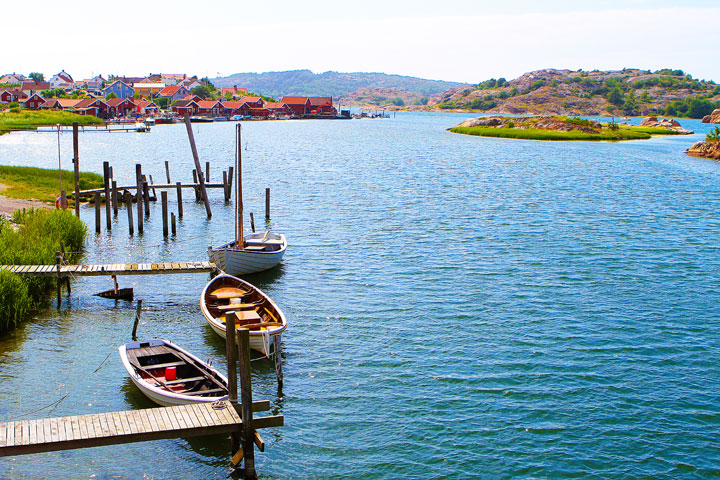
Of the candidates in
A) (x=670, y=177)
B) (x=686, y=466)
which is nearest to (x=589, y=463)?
(x=686, y=466)

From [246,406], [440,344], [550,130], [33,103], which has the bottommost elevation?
[440,344]

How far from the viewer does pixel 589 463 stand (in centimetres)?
1622

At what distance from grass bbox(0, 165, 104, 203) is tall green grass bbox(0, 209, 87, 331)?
11.8m

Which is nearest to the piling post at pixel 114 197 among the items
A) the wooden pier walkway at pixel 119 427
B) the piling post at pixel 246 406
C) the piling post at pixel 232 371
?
the piling post at pixel 232 371

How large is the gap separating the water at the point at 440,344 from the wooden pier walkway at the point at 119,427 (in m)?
1.60

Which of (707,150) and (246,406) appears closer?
(246,406)

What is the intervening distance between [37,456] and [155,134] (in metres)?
120

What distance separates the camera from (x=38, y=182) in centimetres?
5069

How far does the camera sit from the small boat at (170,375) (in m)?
17.3

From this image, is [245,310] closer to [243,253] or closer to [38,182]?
[243,253]

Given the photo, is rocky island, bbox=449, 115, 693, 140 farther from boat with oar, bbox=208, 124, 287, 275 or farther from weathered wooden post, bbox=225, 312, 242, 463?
weathered wooden post, bbox=225, 312, 242, 463

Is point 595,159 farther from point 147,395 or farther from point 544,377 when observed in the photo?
point 147,395

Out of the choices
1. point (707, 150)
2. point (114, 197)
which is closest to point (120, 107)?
point (707, 150)

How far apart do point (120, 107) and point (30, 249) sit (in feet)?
514
